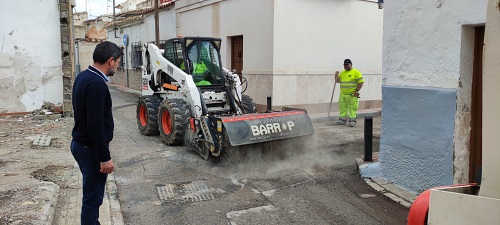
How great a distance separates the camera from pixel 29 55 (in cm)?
1138

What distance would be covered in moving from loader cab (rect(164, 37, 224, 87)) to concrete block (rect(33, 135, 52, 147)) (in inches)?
117

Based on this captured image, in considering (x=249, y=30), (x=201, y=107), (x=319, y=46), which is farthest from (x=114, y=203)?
(x=319, y=46)

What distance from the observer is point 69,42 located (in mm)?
11711

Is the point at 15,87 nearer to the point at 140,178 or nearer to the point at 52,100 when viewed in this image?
the point at 52,100

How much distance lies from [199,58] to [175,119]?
149 centimetres

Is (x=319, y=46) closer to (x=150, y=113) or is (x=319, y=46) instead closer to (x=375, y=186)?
(x=150, y=113)

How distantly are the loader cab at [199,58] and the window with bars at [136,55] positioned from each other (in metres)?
14.3

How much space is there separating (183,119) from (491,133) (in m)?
6.22

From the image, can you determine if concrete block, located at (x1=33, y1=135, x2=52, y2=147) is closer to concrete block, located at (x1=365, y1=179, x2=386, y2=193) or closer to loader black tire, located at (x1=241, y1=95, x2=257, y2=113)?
loader black tire, located at (x1=241, y1=95, x2=257, y2=113)

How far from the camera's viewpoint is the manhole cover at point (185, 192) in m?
5.15

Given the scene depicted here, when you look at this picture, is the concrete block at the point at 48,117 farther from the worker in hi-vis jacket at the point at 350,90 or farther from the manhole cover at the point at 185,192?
the worker in hi-vis jacket at the point at 350,90

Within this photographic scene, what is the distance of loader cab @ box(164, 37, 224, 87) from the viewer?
804 centimetres

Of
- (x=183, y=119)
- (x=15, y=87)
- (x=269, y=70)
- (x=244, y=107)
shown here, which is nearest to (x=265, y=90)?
(x=269, y=70)

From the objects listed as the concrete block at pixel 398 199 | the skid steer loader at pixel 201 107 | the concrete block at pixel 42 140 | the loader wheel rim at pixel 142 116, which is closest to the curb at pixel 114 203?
the skid steer loader at pixel 201 107
